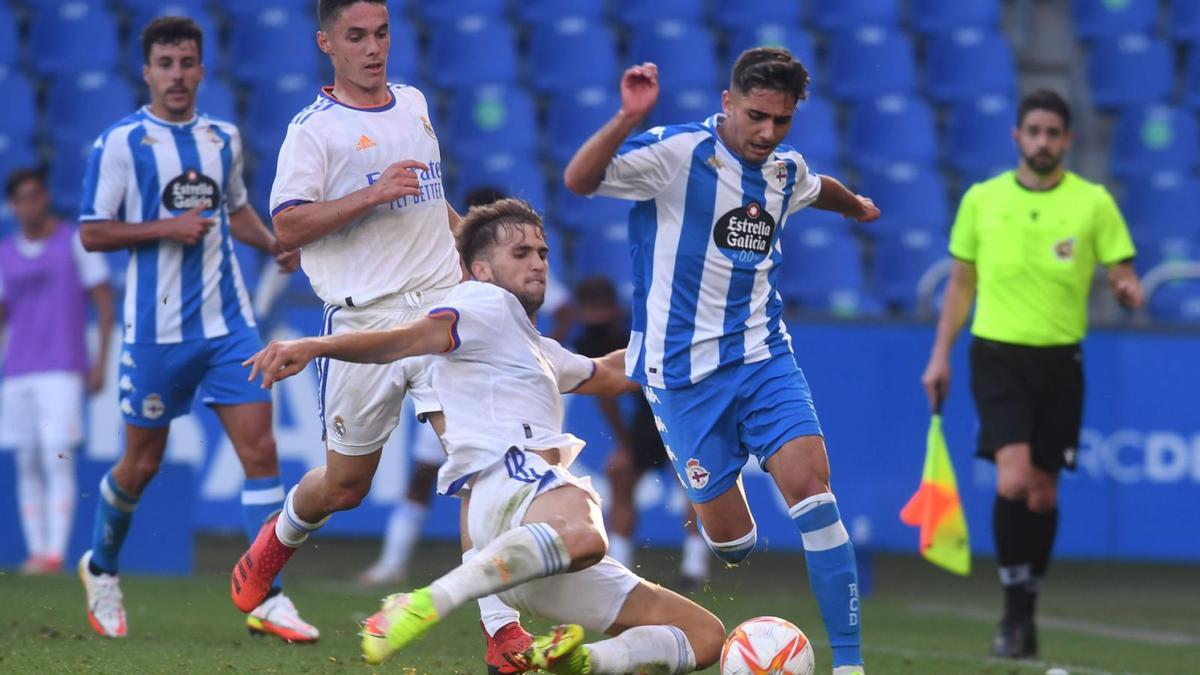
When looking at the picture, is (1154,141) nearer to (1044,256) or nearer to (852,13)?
(852,13)

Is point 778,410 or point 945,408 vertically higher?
point 778,410

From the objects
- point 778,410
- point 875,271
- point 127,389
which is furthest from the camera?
point 875,271

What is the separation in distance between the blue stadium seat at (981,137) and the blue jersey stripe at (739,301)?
797cm

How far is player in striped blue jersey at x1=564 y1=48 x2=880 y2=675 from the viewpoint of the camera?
18.6 feet

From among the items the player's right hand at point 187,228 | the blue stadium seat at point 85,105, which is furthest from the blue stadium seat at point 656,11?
the player's right hand at point 187,228

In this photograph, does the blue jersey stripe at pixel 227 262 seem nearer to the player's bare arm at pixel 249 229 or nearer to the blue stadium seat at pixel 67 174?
the player's bare arm at pixel 249 229

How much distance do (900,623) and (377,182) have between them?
14.8ft

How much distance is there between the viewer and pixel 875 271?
12.7 metres

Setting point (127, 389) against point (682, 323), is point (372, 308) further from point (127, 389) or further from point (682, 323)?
point (127, 389)

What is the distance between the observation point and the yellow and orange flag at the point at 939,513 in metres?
7.84

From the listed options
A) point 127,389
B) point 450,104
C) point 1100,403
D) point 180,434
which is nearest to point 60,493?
point 180,434

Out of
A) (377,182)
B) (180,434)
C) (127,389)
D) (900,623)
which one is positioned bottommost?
(900,623)

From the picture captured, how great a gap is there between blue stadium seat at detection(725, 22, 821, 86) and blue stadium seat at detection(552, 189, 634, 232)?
1.82 meters

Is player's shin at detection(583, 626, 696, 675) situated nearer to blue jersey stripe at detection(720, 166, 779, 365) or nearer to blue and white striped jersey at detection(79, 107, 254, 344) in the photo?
blue jersey stripe at detection(720, 166, 779, 365)
